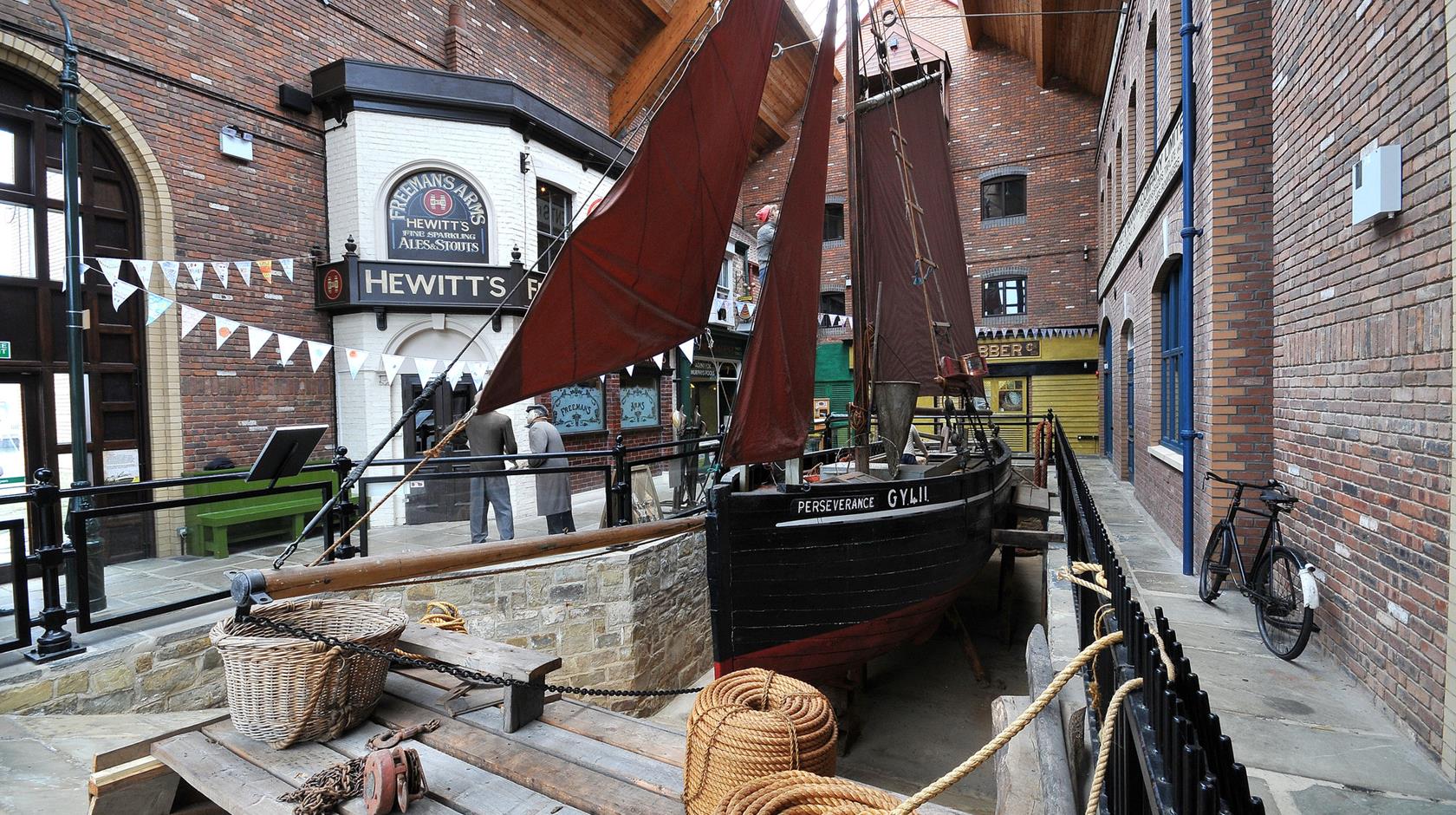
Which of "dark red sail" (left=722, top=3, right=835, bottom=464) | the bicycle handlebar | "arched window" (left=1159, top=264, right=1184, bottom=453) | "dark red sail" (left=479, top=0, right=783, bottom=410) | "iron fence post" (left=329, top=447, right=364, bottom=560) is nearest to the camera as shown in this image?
"dark red sail" (left=479, top=0, right=783, bottom=410)

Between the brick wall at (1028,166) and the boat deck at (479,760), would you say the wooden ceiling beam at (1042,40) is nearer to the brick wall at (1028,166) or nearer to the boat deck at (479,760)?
the brick wall at (1028,166)

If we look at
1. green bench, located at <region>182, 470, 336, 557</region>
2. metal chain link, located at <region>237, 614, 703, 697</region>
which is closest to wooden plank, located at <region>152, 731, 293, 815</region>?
metal chain link, located at <region>237, 614, 703, 697</region>

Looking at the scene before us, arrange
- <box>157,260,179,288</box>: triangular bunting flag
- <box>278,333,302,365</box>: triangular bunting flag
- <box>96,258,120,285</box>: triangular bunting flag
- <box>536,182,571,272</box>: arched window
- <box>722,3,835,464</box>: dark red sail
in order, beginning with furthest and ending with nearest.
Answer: <box>536,182,571,272</box>: arched window → <box>278,333,302,365</box>: triangular bunting flag → <box>157,260,179,288</box>: triangular bunting flag → <box>96,258,120,285</box>: triangular bunting flag → <box>722,3,835,464</box>: dark red sail

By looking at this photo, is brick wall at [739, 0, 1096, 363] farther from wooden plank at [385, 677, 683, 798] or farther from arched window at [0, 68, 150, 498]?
wooden plank at [385, 677, 683, 798]

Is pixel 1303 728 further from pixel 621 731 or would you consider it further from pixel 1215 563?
pixel 621 731

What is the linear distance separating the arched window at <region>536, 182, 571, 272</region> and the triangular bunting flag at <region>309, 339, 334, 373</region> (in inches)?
122

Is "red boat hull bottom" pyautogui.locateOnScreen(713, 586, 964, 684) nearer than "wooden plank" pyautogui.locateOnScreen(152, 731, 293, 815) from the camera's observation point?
No

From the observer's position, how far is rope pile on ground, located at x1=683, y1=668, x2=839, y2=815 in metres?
2.09

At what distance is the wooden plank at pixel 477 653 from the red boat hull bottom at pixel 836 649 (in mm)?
2472

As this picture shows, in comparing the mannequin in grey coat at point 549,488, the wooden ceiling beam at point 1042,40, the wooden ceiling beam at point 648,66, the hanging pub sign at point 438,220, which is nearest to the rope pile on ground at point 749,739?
the mannequin in grey coat at point 549,488

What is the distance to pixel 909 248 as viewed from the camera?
9.77 metres

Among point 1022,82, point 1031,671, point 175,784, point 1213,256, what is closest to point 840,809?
point 1031,671

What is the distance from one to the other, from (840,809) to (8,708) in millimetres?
4536

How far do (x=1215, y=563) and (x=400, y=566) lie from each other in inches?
215
